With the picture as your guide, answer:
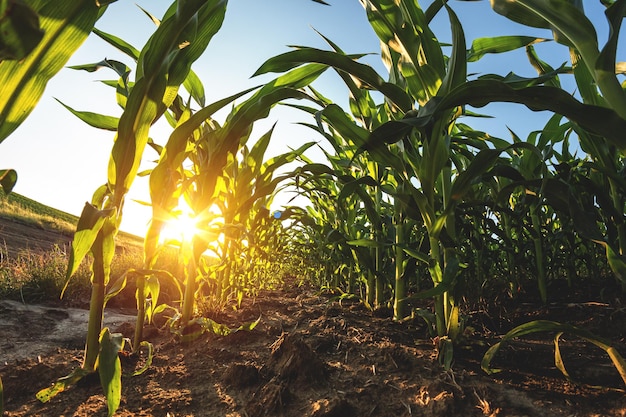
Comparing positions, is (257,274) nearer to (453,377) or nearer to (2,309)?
(2,309)

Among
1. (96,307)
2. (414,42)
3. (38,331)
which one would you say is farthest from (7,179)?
(38,331)

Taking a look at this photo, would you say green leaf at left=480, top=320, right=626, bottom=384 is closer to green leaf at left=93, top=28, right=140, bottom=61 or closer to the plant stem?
the plant stem

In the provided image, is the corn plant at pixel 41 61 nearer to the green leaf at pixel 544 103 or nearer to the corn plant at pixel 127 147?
the corn plant at pixel 127 147

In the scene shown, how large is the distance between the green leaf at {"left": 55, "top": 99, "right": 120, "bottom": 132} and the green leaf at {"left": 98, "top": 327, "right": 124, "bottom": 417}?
817mm

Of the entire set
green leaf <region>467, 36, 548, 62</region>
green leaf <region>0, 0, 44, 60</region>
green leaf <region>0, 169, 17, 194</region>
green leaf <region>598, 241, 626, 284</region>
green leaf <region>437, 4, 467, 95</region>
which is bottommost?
green leaf <region>0, 169, 17, 194</region>

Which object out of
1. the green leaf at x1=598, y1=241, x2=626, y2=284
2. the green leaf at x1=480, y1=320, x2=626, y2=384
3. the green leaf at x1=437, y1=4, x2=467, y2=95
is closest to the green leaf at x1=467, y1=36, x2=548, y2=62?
the green leaf at x1=437, y1=4, x2=467, y2=95

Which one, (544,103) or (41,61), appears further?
(544,103)

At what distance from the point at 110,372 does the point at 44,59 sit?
627 millimetres

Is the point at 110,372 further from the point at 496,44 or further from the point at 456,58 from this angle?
the point at 496,44

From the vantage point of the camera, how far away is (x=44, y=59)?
0.63 metres

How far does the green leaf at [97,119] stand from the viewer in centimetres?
128

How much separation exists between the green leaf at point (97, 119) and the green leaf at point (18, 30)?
39.0 inches

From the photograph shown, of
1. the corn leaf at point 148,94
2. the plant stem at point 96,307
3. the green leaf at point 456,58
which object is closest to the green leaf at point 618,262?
the green leaf at point 456,58

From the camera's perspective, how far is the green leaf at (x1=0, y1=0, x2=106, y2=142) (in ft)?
1.98
